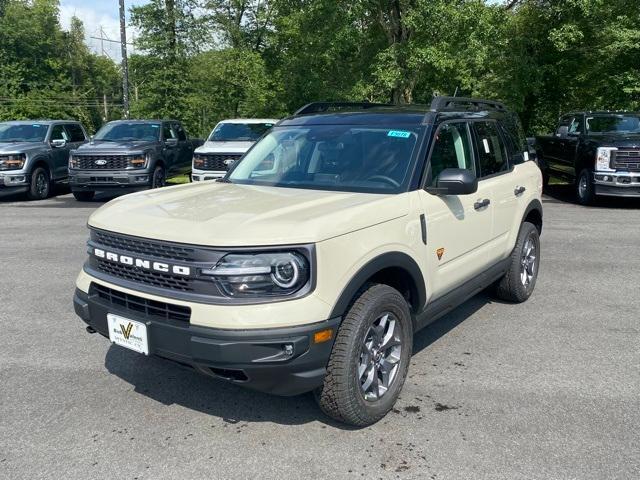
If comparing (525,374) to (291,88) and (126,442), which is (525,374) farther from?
(291,88)

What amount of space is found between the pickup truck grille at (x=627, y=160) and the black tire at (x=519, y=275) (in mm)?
7195

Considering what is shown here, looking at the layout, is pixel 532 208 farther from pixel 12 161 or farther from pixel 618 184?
pixel 12 161

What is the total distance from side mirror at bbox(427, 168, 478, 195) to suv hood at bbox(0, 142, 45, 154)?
12.8 m

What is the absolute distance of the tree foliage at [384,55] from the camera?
16.6m

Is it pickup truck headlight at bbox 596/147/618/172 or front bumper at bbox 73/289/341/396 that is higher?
pickup truck headlight at bbox 596/147/618/172

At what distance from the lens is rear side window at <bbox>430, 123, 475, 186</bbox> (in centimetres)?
405

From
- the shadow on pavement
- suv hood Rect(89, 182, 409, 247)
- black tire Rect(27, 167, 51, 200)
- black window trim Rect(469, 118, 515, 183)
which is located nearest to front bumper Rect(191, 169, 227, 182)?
black tire Rect(27, 167, 51, 200)

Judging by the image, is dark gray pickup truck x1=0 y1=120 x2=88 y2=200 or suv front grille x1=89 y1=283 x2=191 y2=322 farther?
dark gray pickup truck x1=0 y1=120 x2=88 y2=200

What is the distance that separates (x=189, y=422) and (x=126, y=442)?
15.0 inches

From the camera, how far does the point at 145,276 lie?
3215 millimetres

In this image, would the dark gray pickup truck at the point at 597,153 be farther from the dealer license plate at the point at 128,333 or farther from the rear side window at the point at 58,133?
the rear side window at the point at 58,133

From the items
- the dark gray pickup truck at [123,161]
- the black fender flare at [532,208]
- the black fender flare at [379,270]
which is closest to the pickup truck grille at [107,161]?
the dark gray pickup truck at [123,161]

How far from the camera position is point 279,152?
464 centimetres

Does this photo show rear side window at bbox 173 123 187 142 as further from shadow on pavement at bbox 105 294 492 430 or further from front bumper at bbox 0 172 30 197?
shadow on pavement at bbox 105 294 492 430
